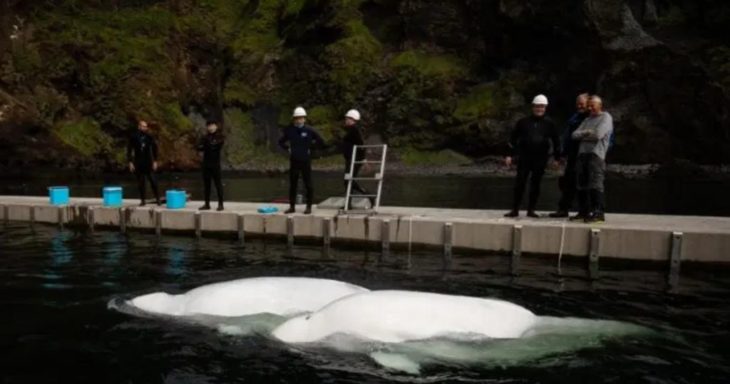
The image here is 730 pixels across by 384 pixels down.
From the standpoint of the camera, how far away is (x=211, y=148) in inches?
624

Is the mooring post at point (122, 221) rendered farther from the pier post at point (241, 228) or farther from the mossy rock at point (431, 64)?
the mossy rock at point (431, 64)

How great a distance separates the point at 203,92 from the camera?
236ft

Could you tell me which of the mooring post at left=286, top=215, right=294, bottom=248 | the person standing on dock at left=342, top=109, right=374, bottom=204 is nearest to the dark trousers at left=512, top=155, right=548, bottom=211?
the person standing on dock at left=342, top=109, right=374, bottom=204

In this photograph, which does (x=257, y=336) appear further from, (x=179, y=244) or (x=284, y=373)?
(x=179, y=244)

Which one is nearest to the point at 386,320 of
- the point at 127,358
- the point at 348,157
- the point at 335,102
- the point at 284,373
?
the point at 284,373

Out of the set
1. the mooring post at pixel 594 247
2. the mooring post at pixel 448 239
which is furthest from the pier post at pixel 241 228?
the mooring post at pixel 594 247

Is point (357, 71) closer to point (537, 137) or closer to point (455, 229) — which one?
point (455, 229)

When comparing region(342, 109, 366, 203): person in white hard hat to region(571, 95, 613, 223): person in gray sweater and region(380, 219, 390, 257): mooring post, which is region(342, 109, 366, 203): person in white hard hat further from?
region(571, 95, 613, 223): person in gray sweater

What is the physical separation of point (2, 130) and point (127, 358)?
51102 millimetres

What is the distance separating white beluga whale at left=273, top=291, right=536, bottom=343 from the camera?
7152 millimetres

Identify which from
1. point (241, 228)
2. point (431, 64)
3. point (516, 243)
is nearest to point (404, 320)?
point (516, 243)

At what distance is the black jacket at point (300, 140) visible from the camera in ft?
48.4

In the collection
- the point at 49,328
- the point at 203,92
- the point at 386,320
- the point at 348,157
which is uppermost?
the point at 203,92

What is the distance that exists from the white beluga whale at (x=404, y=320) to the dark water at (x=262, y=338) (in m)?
0.32
